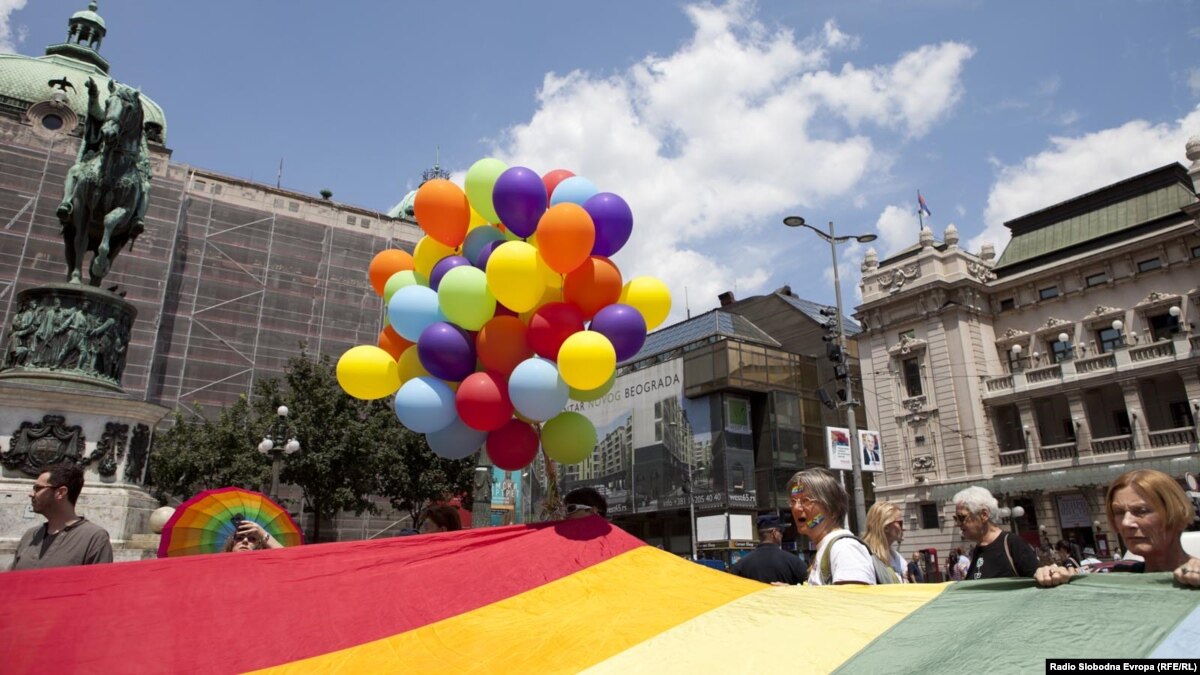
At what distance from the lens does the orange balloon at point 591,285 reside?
19.7 feet

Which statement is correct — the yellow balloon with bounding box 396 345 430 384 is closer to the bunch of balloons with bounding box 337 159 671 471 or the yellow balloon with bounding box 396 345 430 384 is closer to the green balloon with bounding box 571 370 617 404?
the bunch of balloons with bounding box 337 159 671 471

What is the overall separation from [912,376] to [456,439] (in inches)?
1221

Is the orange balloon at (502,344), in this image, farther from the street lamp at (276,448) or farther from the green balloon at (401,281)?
the street lamp at (276,448)

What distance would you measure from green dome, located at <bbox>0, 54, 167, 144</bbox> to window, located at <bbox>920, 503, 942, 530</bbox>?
45915mm

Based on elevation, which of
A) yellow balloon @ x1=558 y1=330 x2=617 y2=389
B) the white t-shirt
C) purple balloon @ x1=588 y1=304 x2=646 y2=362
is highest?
purple balloon @ x1=588 y1=304 x2=646 y2=362

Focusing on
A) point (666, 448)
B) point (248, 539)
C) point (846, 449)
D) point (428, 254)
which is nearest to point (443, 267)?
point (428, 254)

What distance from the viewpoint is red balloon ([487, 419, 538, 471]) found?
20.4ft

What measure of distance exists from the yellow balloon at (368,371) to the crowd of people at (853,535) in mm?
1641

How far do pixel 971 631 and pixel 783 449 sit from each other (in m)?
37.2

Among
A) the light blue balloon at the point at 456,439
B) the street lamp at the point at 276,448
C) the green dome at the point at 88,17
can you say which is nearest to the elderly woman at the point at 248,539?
the light blue balloon at the point at 456,439

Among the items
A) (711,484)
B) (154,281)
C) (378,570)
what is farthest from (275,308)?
(378,570)

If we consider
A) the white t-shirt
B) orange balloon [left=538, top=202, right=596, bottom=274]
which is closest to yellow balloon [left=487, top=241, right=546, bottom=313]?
orange balloon [left=538, top=202, right=596, bottom=274]

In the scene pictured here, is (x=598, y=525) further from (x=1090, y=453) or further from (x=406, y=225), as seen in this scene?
(x=406, y=225)

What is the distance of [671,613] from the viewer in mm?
3549
